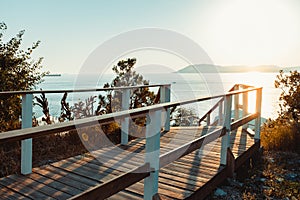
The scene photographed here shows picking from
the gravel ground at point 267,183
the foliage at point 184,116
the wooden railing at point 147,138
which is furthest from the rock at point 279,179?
the foliage at point 184,116

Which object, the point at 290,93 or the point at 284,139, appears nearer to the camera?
the point at 284,139

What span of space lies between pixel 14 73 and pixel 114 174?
3.23 m

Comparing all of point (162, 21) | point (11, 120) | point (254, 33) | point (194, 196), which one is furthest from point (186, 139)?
point (254, 33)

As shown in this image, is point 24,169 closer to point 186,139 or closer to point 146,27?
point 186,139

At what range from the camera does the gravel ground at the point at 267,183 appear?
3.21 m

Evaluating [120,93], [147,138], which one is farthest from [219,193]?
[120,93]

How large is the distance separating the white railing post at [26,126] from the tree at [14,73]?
1611mm

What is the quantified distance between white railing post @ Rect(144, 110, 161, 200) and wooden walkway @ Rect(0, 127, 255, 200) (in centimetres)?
36

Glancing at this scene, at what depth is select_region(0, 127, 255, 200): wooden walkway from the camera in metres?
2.58

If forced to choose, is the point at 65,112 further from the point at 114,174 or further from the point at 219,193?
the point at 219,193

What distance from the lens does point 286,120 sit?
21.9 feet

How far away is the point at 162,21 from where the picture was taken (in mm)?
8641

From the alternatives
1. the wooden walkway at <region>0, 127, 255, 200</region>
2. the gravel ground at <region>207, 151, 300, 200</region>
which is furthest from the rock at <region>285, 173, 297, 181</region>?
the wooden walkway at <region>0, 127, 255, 200</region>

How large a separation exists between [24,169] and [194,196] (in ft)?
5.83
